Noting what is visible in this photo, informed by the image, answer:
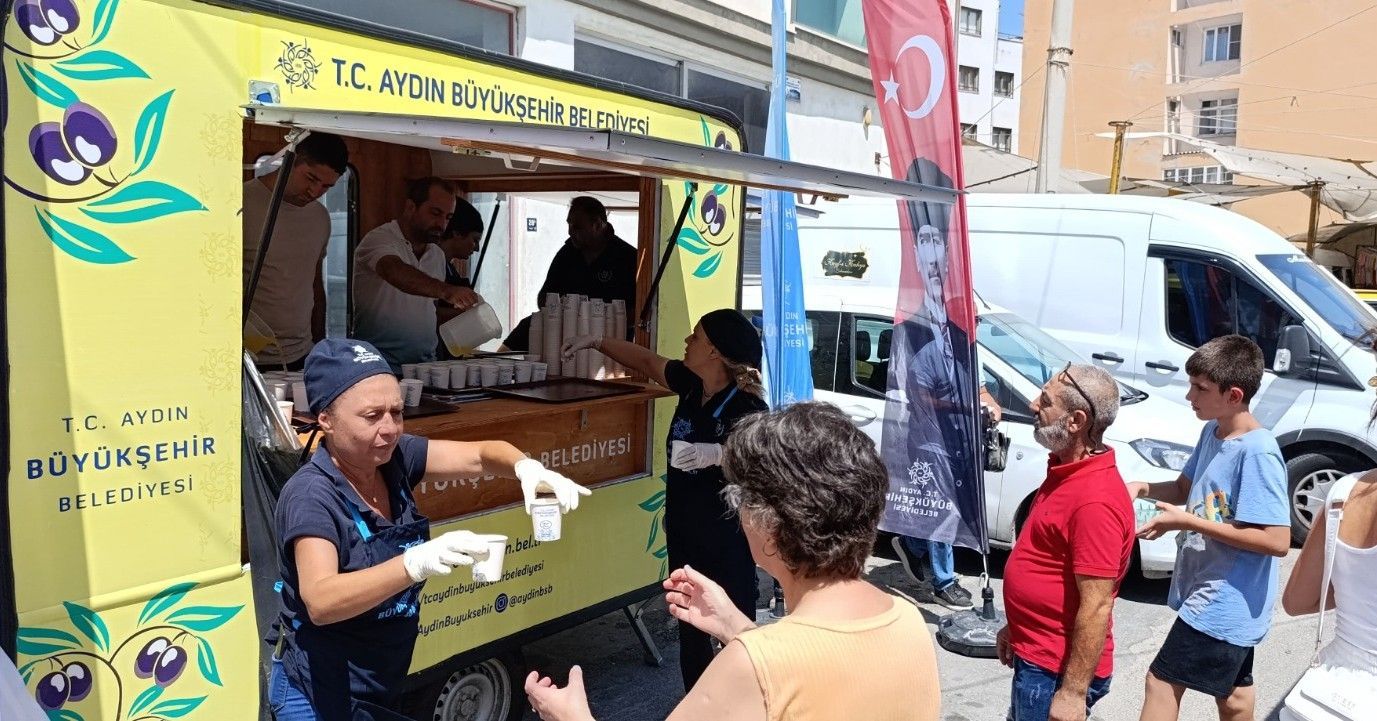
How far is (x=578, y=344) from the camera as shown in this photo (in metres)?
5.10

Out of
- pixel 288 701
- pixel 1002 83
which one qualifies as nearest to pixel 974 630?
pixel 288 701

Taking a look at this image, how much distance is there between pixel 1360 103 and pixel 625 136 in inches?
1275

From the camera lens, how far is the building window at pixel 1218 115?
33250mm

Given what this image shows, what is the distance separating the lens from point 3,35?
259cm

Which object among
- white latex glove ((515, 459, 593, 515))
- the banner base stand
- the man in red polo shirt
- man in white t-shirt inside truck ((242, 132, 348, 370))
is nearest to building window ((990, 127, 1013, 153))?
the banner base stand

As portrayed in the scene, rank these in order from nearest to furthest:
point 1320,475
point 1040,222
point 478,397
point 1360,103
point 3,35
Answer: point 3,35, point 478,397, point 1320,475, point 1040,222, point 1360,103

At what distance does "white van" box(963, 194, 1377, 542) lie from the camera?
8.12 m

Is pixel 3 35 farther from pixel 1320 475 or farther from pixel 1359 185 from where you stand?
pixel 1359 185

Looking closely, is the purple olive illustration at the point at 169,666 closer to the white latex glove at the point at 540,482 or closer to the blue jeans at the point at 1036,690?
the white latex glove at the point at 540,482

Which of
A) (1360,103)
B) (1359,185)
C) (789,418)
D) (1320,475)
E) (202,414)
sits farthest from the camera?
(1360,103)

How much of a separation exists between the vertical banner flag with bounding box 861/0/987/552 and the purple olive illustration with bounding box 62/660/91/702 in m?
3.79

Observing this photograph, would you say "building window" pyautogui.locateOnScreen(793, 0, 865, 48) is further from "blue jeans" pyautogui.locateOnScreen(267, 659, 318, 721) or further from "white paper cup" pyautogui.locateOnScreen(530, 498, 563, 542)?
"blue jeans" pyautogui.locateOnScreen(267, 659, 318, 721)

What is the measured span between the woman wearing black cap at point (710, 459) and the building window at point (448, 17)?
497 cm

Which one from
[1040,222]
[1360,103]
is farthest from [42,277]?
[1360,103]
